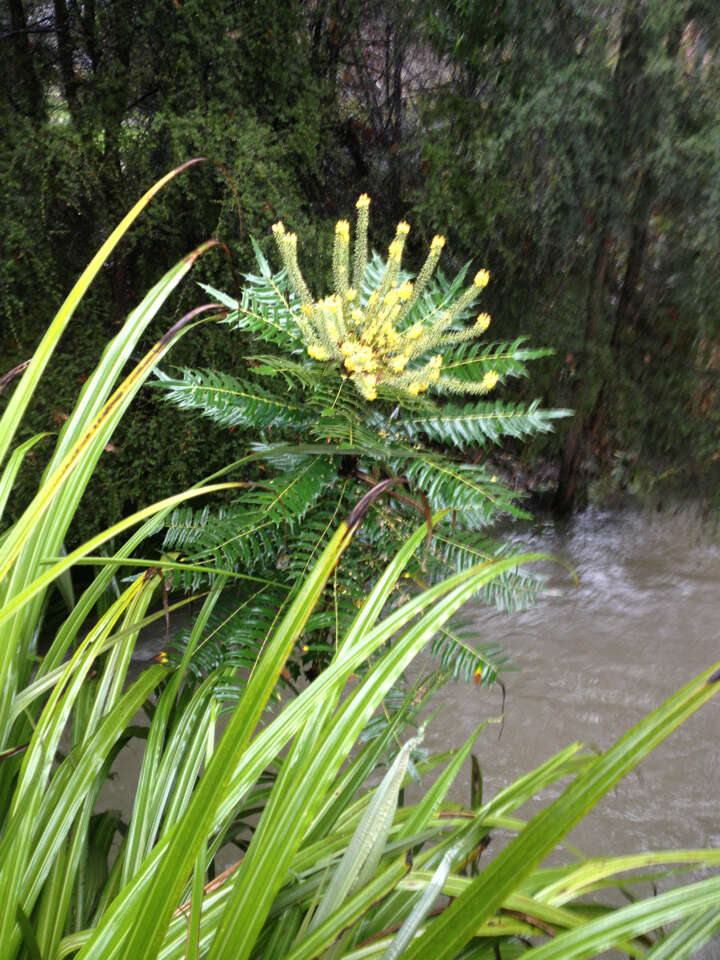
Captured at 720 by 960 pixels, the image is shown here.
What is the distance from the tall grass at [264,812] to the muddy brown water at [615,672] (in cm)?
58

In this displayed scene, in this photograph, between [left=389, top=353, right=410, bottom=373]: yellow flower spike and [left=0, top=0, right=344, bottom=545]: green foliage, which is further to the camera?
[left=0, top=0, right=344, bottom=545]: green foliage

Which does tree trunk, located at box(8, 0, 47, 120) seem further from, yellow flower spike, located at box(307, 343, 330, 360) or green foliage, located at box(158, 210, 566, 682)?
yellow flower spike, located at box(307, 343, 330, 360)

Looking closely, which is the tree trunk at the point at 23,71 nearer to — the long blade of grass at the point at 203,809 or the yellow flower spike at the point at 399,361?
the yellow flower spike at the point at 399,361

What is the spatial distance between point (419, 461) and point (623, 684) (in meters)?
1.06

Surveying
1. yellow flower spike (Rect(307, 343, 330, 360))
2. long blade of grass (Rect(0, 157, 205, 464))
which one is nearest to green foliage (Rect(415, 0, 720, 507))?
yellow flower spike (Rect(307, 343, 330, 360))

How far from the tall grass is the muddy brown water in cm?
58

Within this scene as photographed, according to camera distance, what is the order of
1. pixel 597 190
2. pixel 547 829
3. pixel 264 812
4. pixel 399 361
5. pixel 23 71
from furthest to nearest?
pixel 597 190
pixel 23 71
pixel 399 361
pixel 264 812
pixel 547 829

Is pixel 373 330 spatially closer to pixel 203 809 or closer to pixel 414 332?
pixel 414 332

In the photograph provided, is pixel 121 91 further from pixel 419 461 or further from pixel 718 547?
pixel 718 547

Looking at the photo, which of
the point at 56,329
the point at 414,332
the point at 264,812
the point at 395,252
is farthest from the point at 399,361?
the point at 264,812

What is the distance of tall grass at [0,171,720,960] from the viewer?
0.43 m

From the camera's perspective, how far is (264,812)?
0.54m

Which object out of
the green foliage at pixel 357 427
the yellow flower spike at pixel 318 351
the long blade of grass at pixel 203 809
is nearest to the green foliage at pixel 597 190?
the green foliage at pixel 357 427

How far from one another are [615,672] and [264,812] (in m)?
1.31
